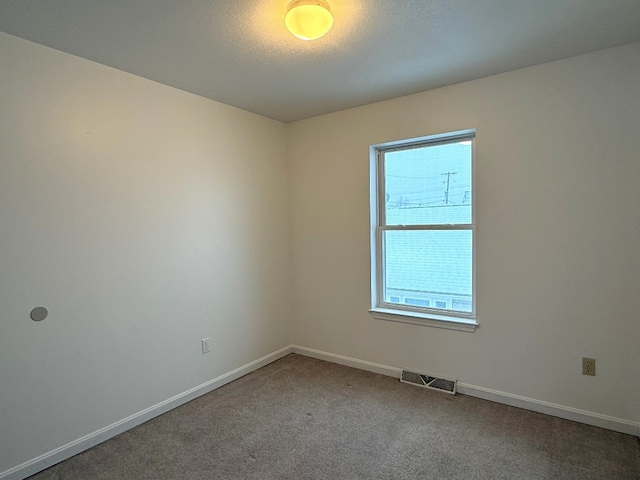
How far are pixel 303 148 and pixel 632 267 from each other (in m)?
2.82

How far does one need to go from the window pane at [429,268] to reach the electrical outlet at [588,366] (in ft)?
2.62

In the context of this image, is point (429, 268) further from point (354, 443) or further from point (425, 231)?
point (354, 443)

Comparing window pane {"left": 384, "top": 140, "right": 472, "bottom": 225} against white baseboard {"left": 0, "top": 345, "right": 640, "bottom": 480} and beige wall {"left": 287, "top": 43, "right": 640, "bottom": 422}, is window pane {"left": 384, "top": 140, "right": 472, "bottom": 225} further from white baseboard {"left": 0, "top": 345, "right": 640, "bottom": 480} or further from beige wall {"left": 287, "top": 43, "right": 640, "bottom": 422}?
white baseboard {"left": 0, "top": 345, "right": 640, "bottom": 480}

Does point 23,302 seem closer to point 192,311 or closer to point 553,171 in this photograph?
point 192,311

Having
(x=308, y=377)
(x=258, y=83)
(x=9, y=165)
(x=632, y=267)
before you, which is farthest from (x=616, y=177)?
(x=9, y=165)

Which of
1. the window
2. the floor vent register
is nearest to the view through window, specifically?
the window

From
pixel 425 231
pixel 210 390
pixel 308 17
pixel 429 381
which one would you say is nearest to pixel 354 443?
pixel 429 381

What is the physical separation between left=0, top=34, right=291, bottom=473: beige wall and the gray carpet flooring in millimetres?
315

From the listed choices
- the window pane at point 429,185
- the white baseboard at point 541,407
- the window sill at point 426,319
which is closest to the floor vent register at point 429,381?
the white baseboard at point 541,407

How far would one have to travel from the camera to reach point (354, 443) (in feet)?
7.58

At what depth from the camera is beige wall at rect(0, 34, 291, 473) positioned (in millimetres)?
2062

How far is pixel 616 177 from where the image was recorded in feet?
7.61

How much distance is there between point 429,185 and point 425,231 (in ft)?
1.30

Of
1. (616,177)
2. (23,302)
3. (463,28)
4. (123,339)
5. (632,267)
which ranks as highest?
(463,28)
